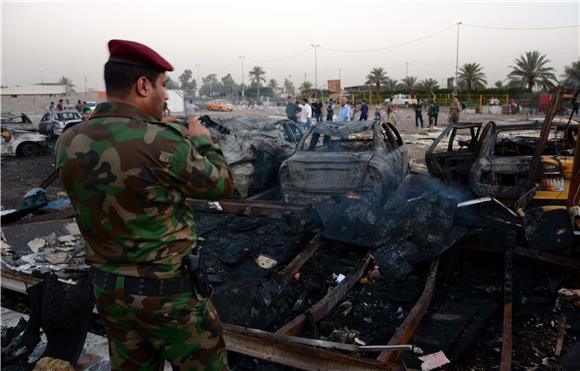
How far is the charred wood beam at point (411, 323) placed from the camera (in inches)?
128

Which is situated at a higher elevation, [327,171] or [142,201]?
Result: [142,201]

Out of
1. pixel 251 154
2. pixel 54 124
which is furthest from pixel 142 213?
pixel 54 124

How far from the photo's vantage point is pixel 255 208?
6598mm

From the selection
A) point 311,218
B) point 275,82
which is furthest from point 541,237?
point 275,82

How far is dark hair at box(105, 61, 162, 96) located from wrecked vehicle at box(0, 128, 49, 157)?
16.6 m

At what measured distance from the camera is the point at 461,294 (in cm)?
464

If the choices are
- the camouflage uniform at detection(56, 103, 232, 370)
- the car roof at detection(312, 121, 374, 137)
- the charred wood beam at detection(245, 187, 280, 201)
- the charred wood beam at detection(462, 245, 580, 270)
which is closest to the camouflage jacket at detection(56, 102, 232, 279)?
the camouflage uniform at detection(56, 103, 232, 370)

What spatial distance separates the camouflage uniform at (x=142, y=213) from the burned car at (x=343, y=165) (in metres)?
4.60

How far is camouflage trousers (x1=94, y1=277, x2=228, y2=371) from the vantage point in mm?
1849

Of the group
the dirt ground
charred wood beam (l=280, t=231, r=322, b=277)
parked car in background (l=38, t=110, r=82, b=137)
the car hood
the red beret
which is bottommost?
the dirt ground

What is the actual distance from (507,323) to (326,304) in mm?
1486

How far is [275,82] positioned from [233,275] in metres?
102

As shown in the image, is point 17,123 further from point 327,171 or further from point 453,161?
point 453,161

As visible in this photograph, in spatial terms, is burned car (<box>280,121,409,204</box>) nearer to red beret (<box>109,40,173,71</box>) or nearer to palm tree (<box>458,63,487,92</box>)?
red beret (<box>109,40,173,71</box>)
